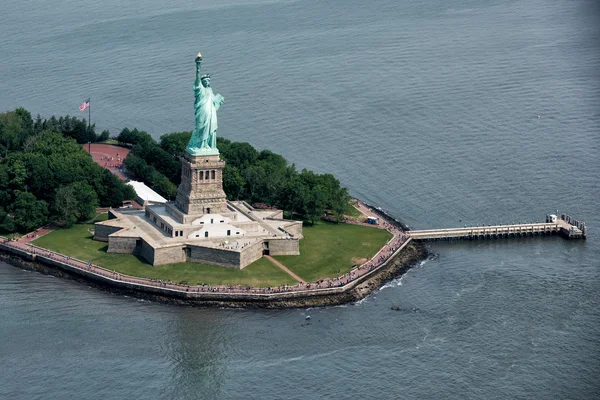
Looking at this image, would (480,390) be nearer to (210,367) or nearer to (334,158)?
(210,367)

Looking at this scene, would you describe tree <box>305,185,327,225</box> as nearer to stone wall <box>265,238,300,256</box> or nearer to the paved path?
stone wall <box>265,238,300,256</box>

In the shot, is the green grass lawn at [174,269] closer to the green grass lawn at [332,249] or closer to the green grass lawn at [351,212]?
the green grass lawn at [332,249]

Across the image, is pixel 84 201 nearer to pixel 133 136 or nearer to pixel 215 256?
pixel 215 256

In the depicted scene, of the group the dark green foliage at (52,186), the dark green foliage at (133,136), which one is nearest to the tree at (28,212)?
the dark green foliage at (52,186)

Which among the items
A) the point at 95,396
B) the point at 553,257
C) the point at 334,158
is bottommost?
the point at 95,396

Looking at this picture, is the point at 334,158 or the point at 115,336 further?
the point at 334,158

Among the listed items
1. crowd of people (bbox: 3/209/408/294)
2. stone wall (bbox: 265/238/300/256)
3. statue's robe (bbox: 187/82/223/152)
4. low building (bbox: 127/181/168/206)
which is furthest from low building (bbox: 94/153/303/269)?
low building (bbox: 127/181/168/206)

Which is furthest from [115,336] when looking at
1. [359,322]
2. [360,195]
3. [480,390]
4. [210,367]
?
[360,195]
